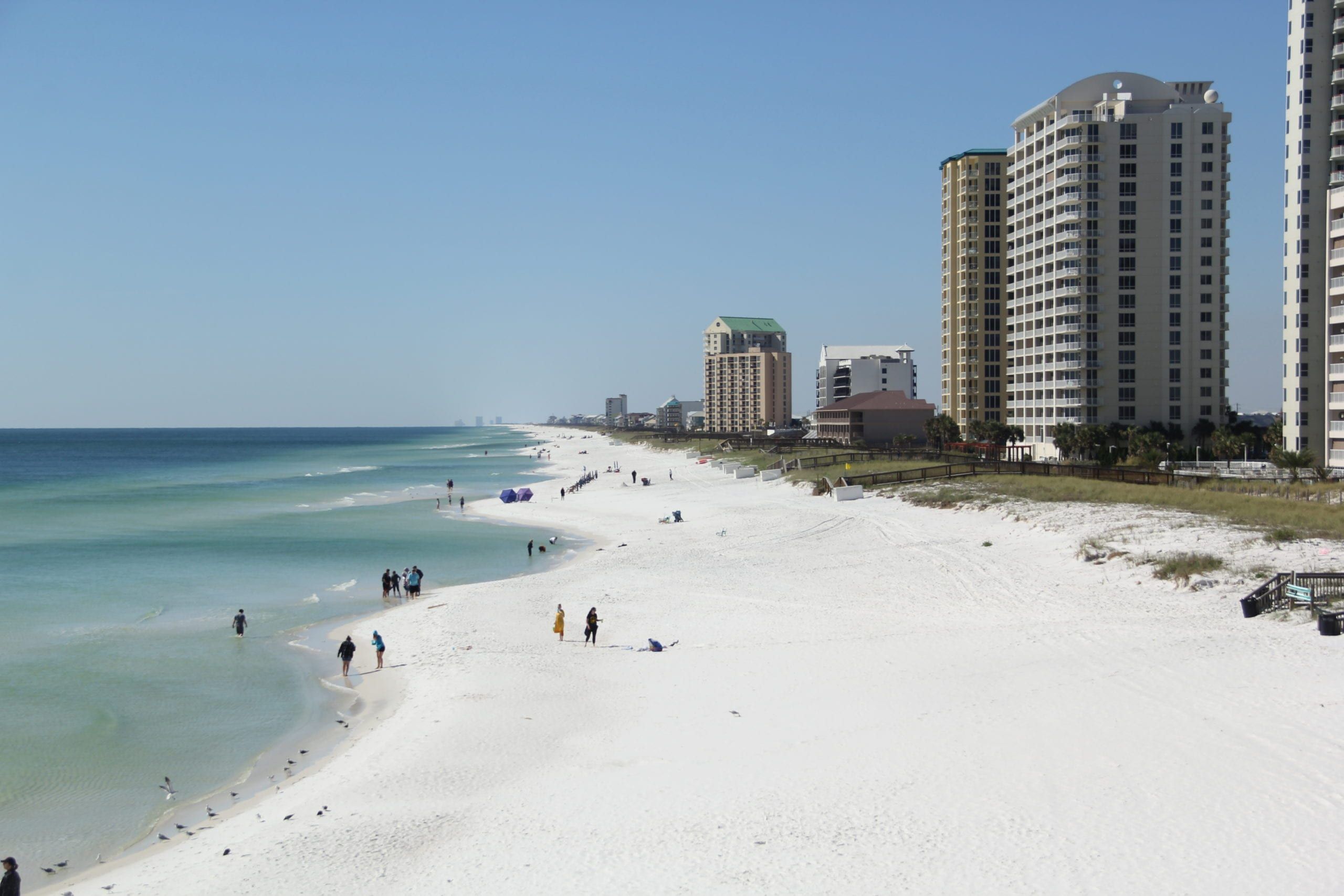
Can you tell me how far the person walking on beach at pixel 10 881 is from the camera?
1299 cm

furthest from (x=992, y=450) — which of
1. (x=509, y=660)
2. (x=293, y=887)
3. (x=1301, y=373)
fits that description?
(x=293, y=887)

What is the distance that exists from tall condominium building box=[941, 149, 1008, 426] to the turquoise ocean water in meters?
62.0

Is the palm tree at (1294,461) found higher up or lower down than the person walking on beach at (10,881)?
higher up

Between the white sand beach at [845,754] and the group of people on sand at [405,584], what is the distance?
13.8 feet

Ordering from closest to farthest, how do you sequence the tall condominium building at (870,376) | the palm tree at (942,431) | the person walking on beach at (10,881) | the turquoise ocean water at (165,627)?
the person walking on beach at (10,881)
the turquoise ocean water at (165,627)
the palm tree at (942,431)
the tall condominium building at (870,376)

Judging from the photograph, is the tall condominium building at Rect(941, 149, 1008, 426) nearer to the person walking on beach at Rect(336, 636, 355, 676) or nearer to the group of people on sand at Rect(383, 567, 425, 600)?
the group of people on sand at Rect(383, 567, 425, 600)

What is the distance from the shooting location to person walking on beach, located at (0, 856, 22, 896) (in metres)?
13.0

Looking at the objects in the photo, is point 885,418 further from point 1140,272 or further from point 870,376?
point 870,376

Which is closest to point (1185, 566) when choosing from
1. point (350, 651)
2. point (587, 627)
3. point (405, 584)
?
point (587, 627)

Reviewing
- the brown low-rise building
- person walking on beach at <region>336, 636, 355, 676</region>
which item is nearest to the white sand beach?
person walking on beach at <region>336, 636, 355, 676</region>

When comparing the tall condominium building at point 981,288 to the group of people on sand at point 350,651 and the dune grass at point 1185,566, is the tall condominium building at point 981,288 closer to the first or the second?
the dune grass at point 1185,566

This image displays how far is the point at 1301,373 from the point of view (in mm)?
61844

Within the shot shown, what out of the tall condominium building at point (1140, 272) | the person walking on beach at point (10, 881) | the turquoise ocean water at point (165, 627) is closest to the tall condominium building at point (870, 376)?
the tall condominium building at point (1140, 272)

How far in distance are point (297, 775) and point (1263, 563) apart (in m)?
28.1
